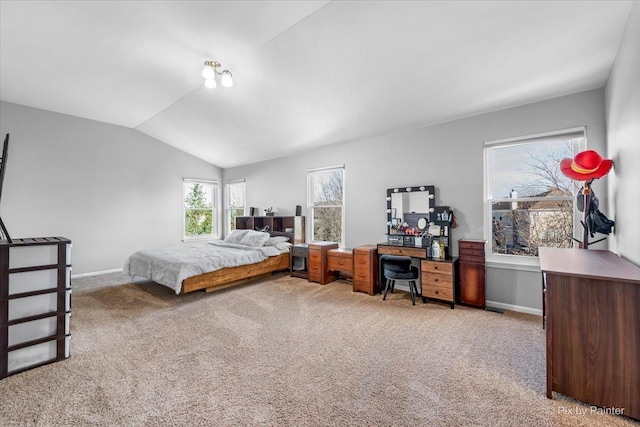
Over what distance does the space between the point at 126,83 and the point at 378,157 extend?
404 cm

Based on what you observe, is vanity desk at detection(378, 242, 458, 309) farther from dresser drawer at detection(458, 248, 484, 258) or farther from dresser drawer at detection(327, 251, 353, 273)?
dresser drawer at detection(327, 251, 353, 273)

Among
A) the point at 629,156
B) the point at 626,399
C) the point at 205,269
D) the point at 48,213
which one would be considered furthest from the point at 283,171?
the point at 626,399

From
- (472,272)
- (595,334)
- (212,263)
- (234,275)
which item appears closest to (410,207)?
(472,272)

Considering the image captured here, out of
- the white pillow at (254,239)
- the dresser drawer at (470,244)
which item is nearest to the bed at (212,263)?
the white pillow at (254,239)

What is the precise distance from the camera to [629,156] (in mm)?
2039

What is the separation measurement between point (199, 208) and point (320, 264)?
4167mm

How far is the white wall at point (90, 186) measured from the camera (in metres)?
4.48

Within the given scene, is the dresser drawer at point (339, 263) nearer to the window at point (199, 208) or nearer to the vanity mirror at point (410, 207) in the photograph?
the vanity mirror at point (410, 207)

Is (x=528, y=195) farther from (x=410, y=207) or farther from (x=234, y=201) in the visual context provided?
(x=234, y=201)

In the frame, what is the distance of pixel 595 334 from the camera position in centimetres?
167

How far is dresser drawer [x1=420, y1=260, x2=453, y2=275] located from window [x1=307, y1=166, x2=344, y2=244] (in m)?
1.78

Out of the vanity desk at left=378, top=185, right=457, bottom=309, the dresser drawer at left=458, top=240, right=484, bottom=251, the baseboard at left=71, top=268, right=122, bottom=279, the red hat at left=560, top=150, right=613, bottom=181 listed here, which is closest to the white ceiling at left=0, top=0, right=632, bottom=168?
the red hat at left=560, top=150, right=613, bottom=181

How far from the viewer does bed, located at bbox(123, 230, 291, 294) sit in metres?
3.76

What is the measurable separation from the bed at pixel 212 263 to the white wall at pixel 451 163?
1216 mm
